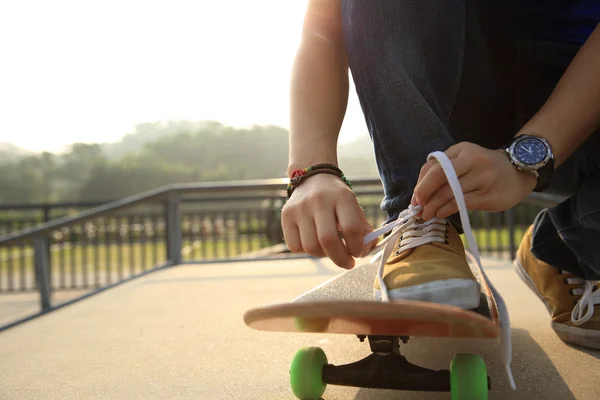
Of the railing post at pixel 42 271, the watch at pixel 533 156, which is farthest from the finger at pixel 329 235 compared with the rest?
the railing post at pixel 42 271

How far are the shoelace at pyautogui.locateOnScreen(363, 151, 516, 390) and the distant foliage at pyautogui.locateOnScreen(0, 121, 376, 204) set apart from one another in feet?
74.2

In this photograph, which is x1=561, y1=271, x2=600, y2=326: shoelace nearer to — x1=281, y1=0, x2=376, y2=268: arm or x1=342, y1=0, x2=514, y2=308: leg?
x1=342, y1=0, x2=514, y2=308: leg

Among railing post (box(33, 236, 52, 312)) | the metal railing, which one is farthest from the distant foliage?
railing post (box(33, 236, 52, 312))

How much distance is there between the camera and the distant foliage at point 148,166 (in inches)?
1045

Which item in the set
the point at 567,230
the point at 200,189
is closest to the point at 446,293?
the point at 567,230

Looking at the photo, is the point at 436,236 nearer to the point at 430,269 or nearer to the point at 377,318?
the point at 430,269

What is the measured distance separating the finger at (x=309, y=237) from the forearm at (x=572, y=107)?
1.10 feet

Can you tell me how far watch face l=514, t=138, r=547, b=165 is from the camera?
0.70 metres

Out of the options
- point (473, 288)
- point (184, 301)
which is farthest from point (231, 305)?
point (473, 288)

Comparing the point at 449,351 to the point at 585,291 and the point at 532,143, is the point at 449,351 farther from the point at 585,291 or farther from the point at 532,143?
the point at 532,143

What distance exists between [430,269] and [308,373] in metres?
0.23

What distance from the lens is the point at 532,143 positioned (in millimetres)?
Answer: 719

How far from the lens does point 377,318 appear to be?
0.58 m

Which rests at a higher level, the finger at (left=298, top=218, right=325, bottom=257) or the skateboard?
the finger at (left=298, top=218, right=325, bottom=257)
